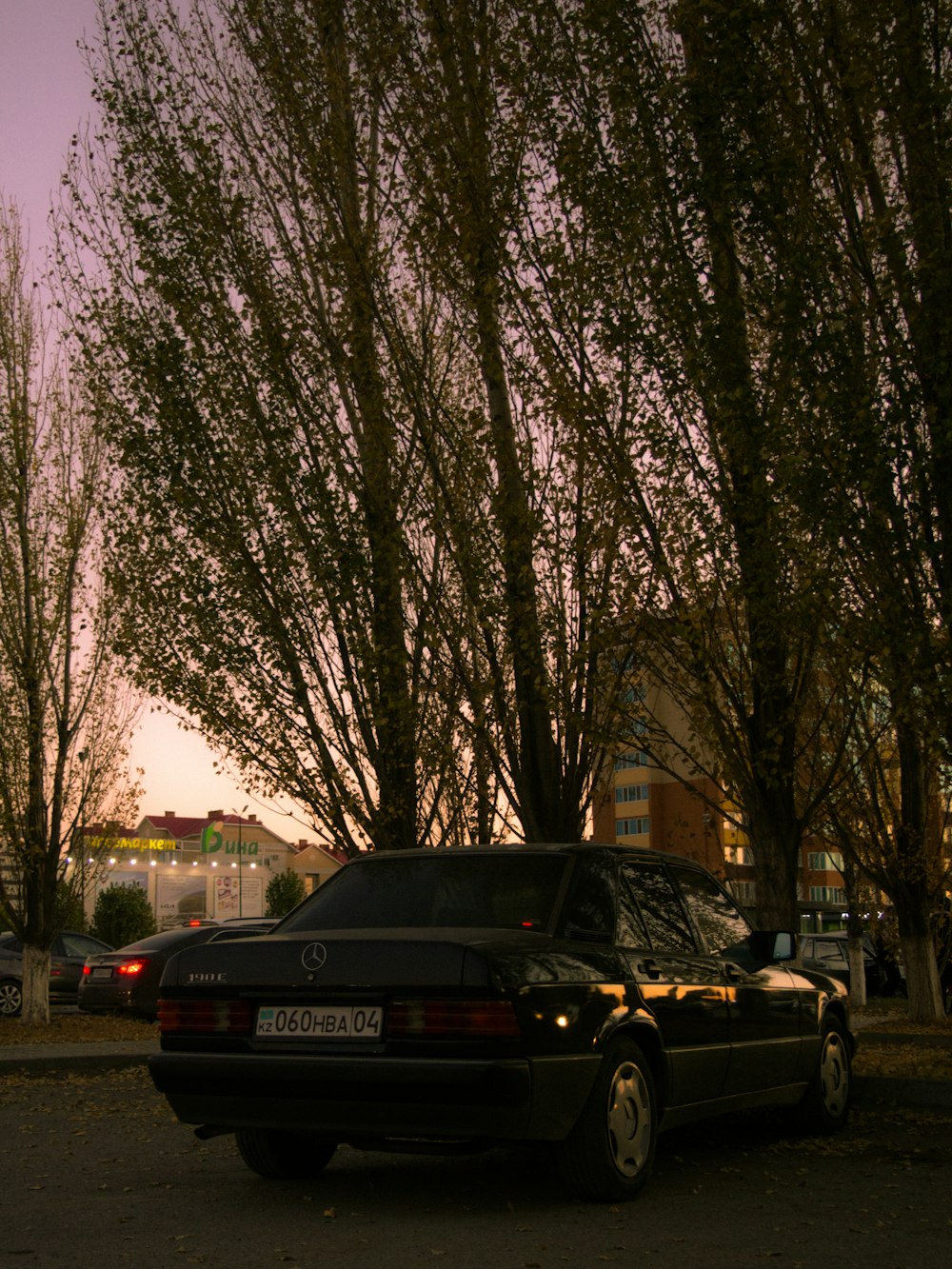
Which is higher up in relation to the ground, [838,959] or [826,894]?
[826,894]

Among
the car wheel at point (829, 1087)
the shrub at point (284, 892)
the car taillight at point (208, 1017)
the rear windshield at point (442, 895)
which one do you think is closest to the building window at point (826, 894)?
the shrub at point (284, 892)

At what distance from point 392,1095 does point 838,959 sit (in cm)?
3157

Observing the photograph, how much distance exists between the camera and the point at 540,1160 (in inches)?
284

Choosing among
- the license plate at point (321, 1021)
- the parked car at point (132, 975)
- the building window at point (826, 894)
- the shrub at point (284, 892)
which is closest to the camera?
the license plate at point (321, 1021)

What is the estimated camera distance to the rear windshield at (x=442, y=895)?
617 centimetres

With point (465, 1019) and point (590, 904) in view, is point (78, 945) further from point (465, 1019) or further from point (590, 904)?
point (465, 1019)

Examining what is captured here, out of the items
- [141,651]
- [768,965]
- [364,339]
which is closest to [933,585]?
[768,965]

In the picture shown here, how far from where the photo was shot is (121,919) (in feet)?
164

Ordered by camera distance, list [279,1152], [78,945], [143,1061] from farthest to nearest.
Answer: [78,945] → [143,1061] → [279,1152]

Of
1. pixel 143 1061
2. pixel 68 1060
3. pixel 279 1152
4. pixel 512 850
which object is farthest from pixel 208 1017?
pixel 143 1061

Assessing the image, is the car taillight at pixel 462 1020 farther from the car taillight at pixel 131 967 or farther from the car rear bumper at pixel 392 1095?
the car taillight at pixel 131 967

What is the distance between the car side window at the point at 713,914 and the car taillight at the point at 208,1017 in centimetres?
240

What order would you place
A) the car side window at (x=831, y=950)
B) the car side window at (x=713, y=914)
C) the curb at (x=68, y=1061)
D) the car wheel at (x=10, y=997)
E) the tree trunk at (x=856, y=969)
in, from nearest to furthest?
Answer: the car side window at (x=713, y=914), the curb at (x=68, y=1061), the car wheel at (x=10, y=997), the tree trunk at (x=856, y=969), the car side window at (x=831, y=950)

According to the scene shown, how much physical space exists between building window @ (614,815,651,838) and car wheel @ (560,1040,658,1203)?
75966mm
